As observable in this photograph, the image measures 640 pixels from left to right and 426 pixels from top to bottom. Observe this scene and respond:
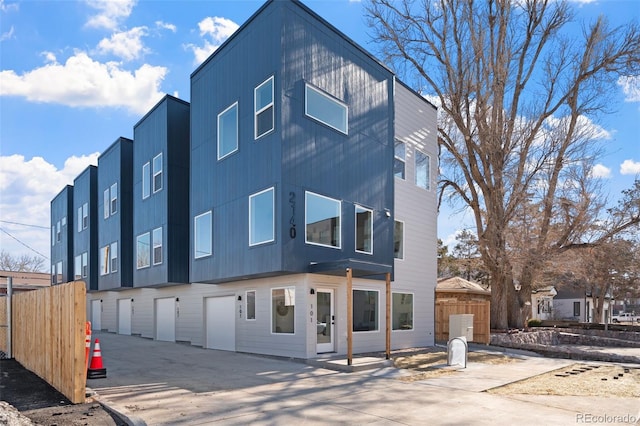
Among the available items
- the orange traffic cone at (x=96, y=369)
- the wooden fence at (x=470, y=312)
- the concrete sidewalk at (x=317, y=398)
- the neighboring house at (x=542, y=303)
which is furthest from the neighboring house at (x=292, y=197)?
the neighboring house at (x=542, y=303)

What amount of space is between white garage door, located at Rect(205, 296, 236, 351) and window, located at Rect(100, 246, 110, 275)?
9.44m

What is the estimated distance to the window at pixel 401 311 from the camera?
16875mm

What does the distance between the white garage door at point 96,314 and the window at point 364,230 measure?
18355 mm

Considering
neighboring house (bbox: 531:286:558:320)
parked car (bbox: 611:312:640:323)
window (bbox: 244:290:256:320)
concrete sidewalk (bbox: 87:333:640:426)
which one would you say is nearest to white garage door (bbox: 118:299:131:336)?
window (bbox: 244:290:256:320)

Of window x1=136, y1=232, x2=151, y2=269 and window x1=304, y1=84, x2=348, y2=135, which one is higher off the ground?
window x1=304, y1=84, x2=348, y2=135

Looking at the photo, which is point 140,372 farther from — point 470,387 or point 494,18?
point 494,18

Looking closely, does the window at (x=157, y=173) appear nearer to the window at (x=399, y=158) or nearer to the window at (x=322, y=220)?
the window at (x=322, y=220)

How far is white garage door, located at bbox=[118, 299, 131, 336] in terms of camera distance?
78.2ft

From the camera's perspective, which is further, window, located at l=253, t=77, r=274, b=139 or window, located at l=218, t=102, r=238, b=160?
window, located at l=218, t=102, r=238, b=160

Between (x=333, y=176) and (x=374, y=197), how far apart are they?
7.00 ft

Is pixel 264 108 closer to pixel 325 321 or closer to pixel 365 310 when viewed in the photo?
pixel 325 321

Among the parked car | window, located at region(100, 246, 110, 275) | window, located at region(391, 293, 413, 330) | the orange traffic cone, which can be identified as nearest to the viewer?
the orange traffic cone

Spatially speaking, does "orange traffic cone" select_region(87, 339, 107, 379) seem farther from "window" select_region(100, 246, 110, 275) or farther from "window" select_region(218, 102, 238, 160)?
"window" select_region(100, 246, 110, 275)

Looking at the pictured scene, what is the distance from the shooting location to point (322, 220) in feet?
45.0
